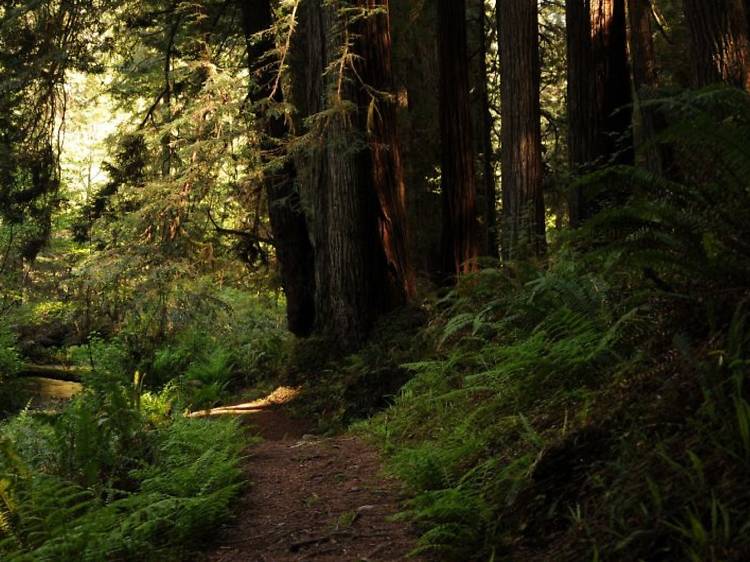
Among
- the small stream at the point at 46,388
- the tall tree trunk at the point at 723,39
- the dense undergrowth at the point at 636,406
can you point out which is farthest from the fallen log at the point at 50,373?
the tall tree trunk at the point at 723,39

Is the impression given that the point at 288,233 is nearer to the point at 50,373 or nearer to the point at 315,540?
the point at 50,373

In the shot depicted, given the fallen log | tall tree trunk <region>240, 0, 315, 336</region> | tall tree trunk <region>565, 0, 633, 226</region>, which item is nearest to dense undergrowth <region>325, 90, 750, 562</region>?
tall tree trunk <region>565, 0, 633, 226</region>

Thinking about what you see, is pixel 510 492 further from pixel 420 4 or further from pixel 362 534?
pixel 420 4

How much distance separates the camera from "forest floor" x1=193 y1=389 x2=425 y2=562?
363 centimetres

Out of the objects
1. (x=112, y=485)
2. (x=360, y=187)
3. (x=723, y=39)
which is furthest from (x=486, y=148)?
(x=112, y=485)

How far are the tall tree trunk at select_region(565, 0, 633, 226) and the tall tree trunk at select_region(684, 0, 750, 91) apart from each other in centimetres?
250

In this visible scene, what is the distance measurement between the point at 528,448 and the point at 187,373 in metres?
10.7

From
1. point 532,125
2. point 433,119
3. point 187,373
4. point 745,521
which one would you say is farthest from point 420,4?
point 745,521

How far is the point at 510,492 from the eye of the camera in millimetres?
3152

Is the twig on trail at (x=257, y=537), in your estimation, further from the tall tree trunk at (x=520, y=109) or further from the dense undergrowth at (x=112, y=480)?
the tall tree trunk at (x=520, y=109)

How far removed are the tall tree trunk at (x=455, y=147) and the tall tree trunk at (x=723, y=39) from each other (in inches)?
204

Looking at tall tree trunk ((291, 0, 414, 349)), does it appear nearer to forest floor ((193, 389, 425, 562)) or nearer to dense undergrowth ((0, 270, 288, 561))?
dense undergrowth ((0, 270, 288, 561))

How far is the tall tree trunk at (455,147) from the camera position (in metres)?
10.8

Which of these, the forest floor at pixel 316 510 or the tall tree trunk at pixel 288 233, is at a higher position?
the tall tree trunk at pixel 288 233
